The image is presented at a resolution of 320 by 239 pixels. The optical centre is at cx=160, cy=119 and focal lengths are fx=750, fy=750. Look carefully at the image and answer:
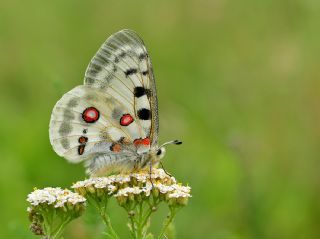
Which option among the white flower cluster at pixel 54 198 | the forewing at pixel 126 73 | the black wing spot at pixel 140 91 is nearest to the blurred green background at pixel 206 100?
the forewing at pixel 126 73

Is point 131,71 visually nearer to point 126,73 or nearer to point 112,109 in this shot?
point 126,73

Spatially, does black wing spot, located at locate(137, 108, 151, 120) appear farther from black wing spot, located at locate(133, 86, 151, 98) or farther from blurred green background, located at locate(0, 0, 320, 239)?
blurred green background, located at locate(0, 0, 320, 239)

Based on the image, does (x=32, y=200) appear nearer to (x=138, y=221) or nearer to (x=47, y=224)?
(x=47, y=224)

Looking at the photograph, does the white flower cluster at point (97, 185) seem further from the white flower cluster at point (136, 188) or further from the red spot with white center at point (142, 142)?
the red spot with white center at point (142, 142)

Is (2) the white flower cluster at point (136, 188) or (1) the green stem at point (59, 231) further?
(2) the white flower cluster at point (136, 188)

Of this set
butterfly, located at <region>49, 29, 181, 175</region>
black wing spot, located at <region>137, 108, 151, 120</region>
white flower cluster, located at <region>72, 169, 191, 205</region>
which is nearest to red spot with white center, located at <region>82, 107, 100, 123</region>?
butterfly, located at <region>49, 29, 181, 175</region>

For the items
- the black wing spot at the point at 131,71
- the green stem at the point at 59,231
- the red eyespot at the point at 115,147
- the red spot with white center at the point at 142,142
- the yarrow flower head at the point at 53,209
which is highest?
the black wing spot at the point at 131,71
